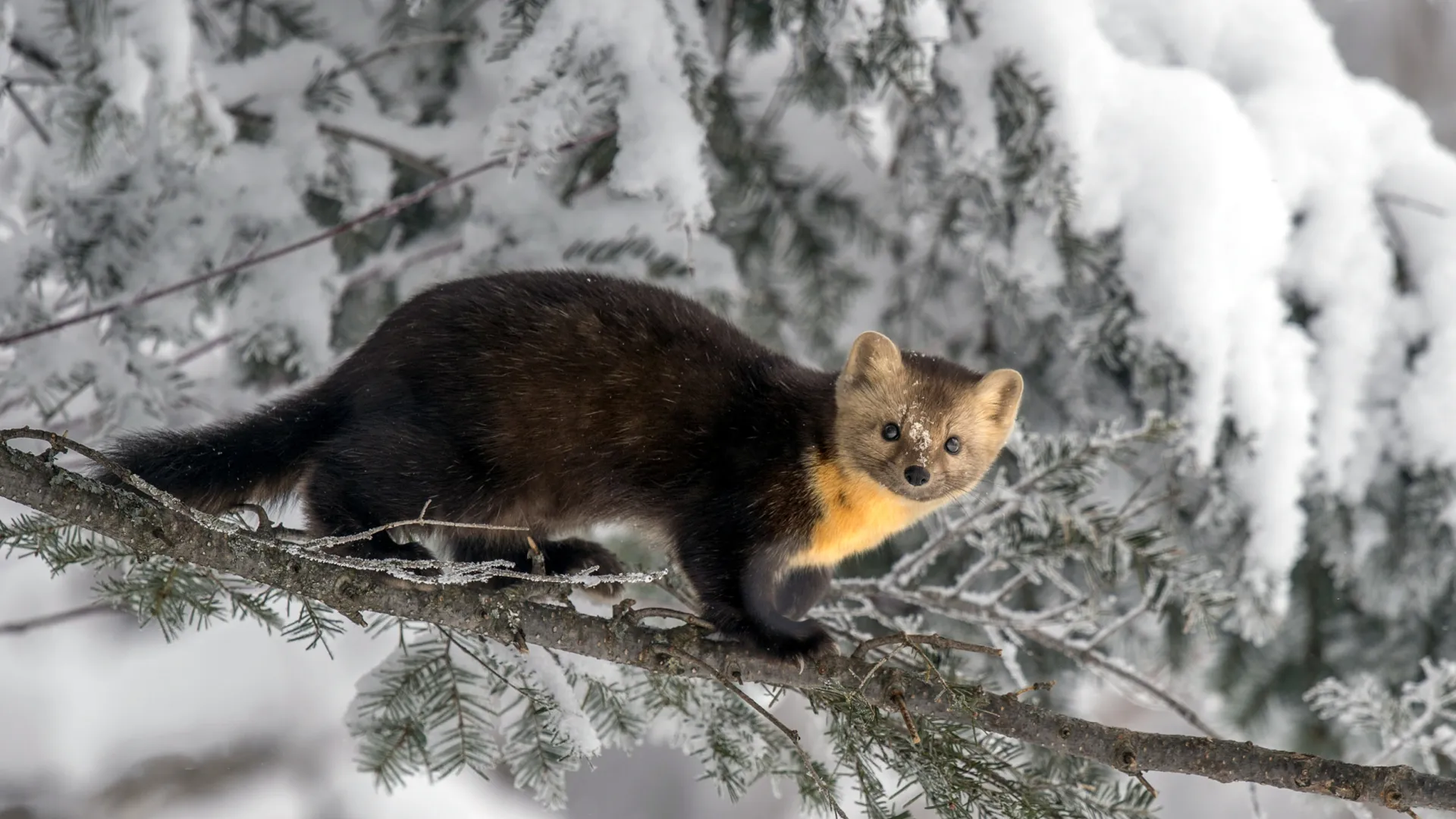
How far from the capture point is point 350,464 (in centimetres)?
294

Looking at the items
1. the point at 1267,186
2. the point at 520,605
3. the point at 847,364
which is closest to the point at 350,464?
the point at 520,605

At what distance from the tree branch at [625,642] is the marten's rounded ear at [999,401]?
2.92 ft

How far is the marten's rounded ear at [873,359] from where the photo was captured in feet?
10.3

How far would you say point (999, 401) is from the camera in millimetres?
3275

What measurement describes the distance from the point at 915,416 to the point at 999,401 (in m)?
0.31

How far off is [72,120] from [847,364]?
6.73ft

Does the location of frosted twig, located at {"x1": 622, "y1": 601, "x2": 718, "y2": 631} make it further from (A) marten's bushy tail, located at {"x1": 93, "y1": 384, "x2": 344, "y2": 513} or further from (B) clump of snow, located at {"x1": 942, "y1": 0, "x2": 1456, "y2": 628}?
(B) clump of snow, located at {"x1": 942, "y1": 0, "x2": 1456, "y2": 628}

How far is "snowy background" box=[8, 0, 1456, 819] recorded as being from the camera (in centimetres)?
336

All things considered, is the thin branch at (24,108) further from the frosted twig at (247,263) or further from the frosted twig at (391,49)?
the frosted twig at (391,49)

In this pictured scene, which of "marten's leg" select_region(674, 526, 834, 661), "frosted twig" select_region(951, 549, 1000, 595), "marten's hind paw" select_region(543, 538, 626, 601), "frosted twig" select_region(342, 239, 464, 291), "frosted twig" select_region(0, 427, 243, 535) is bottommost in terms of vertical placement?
"marten's hind paw" select_region(543, 538, 626, 601)

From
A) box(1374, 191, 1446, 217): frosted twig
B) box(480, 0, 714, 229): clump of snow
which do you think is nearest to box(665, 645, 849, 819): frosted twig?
box(480, 0, 714, 229): clump of snow

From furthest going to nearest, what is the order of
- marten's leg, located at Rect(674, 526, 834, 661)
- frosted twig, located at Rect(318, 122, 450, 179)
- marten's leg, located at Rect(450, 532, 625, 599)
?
frosted twig, located at Rect(318, 122, 450, 179)
marten's leg, located at Rect(450, 532, 625, 599)
marten's leg, located at Rect(674, 526, 834, 661)

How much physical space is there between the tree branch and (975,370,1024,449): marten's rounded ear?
89cm

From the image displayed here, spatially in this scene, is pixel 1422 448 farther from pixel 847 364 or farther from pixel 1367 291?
pixel 847 364
